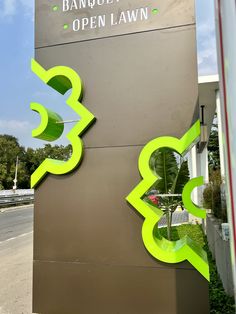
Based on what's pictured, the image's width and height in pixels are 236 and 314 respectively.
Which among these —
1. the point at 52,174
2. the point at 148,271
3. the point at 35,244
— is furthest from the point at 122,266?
the point at 52,174

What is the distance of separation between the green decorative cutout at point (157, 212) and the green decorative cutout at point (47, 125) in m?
A: 1.35

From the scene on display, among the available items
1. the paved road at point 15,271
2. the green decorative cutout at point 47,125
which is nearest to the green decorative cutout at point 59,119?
the green decorative cutout at point 47,125

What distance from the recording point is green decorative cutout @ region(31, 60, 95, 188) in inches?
164

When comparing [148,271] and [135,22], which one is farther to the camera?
[135,22]

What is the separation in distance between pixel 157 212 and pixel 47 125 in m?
1.89

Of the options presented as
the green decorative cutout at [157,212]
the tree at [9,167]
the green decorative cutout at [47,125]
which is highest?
the tree at [9,167]

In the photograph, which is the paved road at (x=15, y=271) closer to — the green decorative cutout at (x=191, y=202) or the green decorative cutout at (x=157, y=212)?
the green decorative cutout at (x=157, y=212)

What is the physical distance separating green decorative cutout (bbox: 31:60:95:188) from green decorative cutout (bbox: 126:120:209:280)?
0.89 metres

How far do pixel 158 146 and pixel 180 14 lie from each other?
5.72 ft

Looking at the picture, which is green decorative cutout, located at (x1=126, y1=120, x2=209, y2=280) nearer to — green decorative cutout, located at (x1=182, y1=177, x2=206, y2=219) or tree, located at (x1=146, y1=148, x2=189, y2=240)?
green decorative cutout, located at (x1=182, y1=177, x2=206, y2=219)

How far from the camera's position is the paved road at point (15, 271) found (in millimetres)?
5070

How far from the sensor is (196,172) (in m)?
15.2

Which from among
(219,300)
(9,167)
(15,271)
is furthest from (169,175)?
(9,167)

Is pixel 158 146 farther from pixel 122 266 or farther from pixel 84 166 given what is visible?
pixel 122 266
